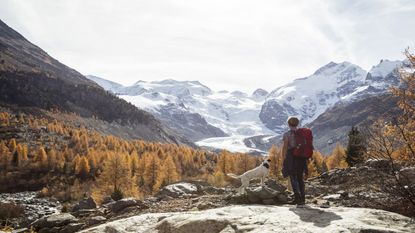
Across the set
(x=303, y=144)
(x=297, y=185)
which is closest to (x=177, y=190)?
(x=297, y=185)

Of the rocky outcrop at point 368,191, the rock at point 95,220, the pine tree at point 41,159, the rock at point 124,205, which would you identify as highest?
the rocky outcrop at point 368,191

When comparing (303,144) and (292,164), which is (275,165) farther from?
(303,144)

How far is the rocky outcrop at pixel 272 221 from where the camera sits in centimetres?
1032

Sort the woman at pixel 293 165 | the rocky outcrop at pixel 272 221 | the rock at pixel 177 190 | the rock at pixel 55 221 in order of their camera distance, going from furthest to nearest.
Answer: the rock at pixel 177 190
the rock at pixel 55 221
the woman at pixel 293 165
the rocky outcrop at pixel 272 221

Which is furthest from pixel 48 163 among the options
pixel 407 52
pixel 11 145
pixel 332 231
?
pixel 332 231

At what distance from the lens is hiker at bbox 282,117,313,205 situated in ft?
48.1

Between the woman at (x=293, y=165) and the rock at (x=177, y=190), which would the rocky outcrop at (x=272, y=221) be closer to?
the woman at (x=293, y=165)

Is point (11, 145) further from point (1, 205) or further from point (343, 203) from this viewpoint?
point (343, 203)

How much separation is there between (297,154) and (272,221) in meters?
3.90

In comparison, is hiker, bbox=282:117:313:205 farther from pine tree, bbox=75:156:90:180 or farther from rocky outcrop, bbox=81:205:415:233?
pine tree, bbox=75:156:90:180

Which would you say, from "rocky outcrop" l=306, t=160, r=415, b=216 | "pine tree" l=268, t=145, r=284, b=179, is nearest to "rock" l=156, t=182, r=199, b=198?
"rocky outcrop" l=306, t=160, r=415, b=216

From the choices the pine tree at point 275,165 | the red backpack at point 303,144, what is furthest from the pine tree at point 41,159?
the red backpack at point 303,144

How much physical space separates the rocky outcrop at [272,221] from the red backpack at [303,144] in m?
2.32

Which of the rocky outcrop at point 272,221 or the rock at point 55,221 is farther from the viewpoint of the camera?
the rock at point 55,221
